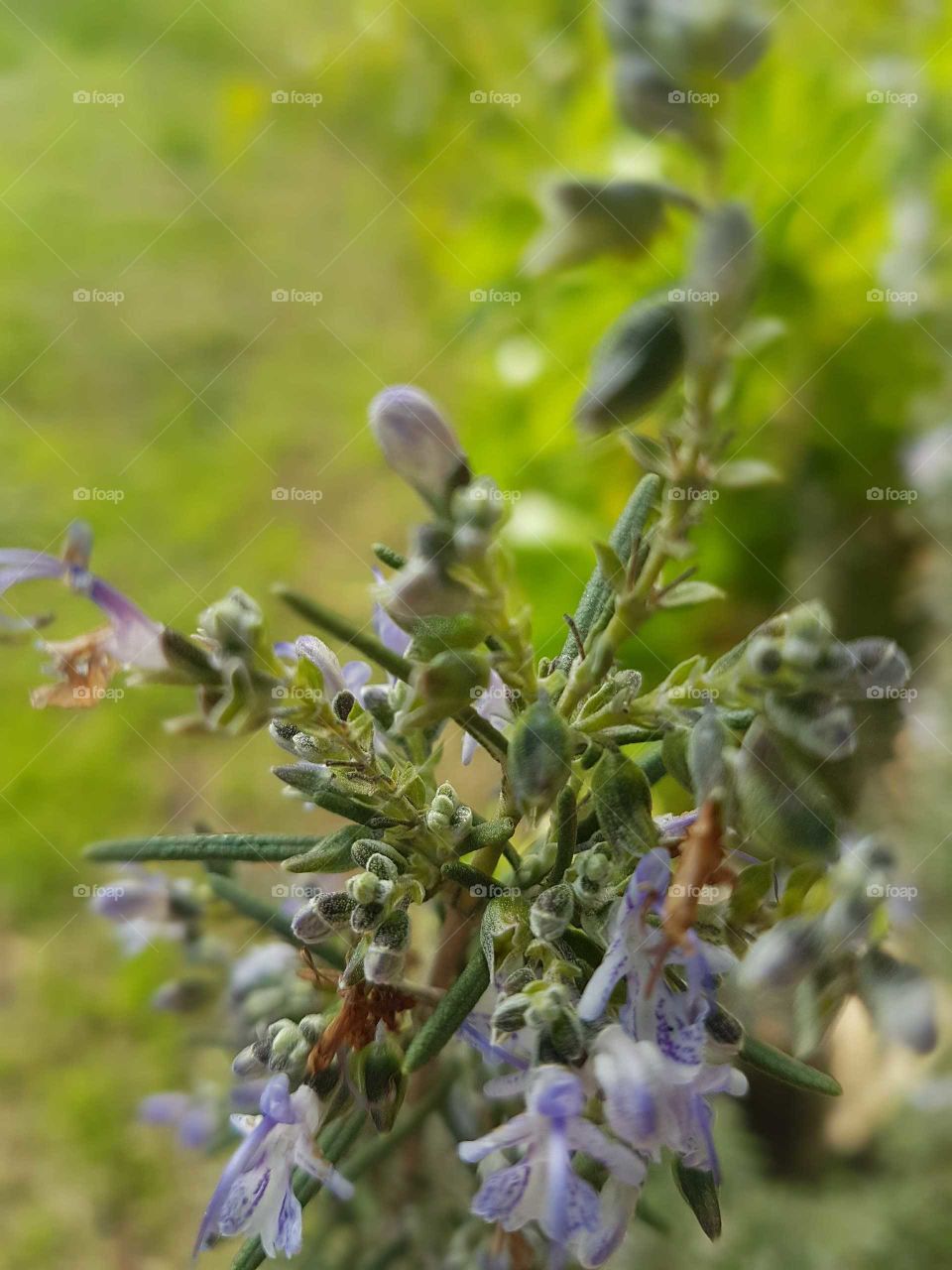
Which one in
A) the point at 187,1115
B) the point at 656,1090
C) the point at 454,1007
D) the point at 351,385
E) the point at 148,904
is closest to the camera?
the point at 656,1090

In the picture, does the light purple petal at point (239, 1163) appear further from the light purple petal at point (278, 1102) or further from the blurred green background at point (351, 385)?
the blurred green background at point (351, 385)

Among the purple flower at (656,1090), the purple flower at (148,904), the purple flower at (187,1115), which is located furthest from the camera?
the purple flower at (187,1115)

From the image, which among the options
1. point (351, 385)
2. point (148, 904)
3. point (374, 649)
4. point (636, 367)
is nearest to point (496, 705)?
point (374, 649)

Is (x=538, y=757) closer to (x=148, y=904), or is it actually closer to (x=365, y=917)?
(x=365, y=917)

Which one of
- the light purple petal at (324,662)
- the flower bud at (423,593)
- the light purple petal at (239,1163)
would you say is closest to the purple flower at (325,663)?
the light purple petal at (324,662)

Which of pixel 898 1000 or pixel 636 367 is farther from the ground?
pixel 636 367

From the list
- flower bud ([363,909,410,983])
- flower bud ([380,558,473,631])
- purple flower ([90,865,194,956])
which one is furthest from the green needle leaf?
purple flower ([90,865,194,956])

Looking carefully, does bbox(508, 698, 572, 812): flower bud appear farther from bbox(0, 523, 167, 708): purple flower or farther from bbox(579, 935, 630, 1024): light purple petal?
bbox(0, 523, 167, 708): purple flower
